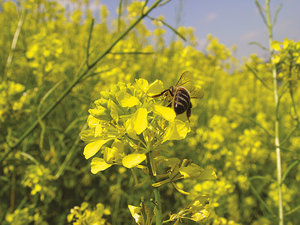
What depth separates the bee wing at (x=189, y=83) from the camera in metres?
1.19

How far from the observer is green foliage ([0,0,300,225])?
32.7 inches

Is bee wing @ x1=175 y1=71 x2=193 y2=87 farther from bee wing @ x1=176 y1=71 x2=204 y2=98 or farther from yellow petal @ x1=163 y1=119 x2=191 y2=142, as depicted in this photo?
yellow petal @ x1=163 y1=119 x2=191 y2=142

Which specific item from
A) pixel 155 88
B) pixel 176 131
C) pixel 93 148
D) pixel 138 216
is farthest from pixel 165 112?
pixel 138 216

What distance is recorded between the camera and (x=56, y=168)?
282cm

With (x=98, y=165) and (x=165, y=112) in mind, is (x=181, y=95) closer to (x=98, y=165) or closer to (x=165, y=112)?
(x=165, y=112)

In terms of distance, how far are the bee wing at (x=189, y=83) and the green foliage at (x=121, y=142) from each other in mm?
232

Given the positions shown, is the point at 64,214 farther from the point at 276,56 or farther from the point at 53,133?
the point at 276,56

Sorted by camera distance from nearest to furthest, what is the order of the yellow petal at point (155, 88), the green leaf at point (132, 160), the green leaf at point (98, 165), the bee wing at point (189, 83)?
1. the green leaf at point (132, 160)
2. the green leaf at point (98, 165)
3. the yellow petal at point (155, 88)
4. the bee wing at point (189, 83)

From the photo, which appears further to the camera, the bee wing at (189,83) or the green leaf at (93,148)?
the bee wing at (189,83)

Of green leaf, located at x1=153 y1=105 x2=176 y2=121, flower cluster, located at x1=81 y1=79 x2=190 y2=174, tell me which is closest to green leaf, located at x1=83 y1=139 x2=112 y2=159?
flower cluster, located at x1=81 y1=79 x2=190 y2=174

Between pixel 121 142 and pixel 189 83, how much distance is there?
588 mm

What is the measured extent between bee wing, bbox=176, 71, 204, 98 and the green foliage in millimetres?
232

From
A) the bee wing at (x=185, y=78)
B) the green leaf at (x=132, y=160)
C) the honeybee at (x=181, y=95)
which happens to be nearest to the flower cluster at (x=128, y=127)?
the green leaf at (x=132, y=160)

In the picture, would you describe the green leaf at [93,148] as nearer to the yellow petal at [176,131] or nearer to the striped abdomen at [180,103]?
the yellow petal at [176,131]
